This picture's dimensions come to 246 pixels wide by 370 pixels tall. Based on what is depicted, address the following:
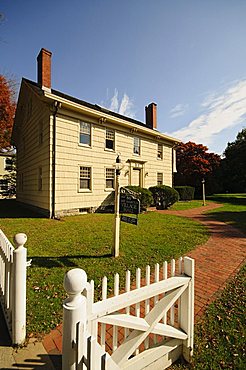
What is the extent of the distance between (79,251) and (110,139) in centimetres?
1013

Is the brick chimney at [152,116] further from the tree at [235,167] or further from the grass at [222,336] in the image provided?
the grass at [222,336]

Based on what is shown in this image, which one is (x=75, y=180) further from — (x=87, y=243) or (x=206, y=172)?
(x=206, y=172)

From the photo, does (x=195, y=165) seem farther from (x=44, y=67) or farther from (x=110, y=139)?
(x=44, y=67)

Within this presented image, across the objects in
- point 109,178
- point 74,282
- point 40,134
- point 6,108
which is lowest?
point 74,282

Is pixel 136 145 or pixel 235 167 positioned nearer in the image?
pixel 136 145

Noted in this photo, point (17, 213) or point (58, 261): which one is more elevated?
point (17, 213)

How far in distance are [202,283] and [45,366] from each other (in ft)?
10.2

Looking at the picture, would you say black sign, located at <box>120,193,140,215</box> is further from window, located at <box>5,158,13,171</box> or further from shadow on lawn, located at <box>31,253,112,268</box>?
window, located at <box>5,158,13,171</box>

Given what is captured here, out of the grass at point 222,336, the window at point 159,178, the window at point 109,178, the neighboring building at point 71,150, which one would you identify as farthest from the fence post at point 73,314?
the window at point 159,178

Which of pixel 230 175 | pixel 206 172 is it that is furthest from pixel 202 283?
pixel 230 175

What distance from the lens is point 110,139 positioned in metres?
14.2

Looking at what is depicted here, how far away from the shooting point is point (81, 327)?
1305mm

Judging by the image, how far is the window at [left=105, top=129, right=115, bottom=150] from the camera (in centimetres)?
1406

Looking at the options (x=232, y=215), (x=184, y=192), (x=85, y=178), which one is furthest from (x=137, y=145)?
(x=184, y=192)
